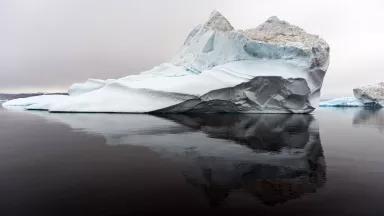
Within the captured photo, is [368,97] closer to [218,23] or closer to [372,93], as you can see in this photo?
[372,93]

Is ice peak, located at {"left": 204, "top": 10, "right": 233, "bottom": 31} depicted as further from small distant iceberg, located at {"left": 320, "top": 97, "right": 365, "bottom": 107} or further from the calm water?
small distant iceberg, located at {"left": 320, "top": 97, "right": 365, "bottom": 107}

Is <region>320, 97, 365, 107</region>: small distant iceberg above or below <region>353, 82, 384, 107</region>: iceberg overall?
below

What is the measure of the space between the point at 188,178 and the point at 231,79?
14.0 meters

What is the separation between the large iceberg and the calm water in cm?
984

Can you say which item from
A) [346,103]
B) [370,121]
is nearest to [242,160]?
[370,121]

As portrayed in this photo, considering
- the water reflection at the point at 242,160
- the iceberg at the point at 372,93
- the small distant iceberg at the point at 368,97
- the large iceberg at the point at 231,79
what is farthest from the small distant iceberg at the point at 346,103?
the water reflection at the point at 242,160

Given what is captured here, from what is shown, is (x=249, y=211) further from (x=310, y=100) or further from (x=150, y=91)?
(x=310, y=100)

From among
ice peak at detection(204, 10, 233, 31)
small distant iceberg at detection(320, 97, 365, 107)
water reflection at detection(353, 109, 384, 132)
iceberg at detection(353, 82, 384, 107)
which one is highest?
ice peak at detection(204, 10, 233, 31)

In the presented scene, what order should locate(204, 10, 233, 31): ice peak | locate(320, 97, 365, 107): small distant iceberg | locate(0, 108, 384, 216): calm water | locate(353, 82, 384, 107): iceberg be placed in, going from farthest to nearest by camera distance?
locate(320, 97, 365, 107): small distant iceberg → locate(353, 82, 384, 107): iceberg → locate(204, 10, 233, 31): ice peak → locate(0, 108, 384, 216): calm water

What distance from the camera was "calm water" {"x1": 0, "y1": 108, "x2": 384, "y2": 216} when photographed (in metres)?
3.73

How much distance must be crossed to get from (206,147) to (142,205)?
401 centimetres

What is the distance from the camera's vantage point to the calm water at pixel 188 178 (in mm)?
3727

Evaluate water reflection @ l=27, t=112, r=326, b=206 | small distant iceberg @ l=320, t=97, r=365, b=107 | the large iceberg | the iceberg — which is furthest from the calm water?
small distant iceberg @ l=320, t=97, r=365, b=107

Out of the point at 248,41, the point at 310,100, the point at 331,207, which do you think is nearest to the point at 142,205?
the point at 331,207
